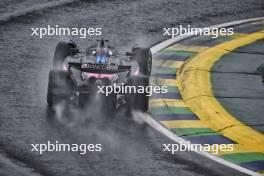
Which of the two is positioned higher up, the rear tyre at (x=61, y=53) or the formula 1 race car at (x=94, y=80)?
the rear tyre at (x=61, y=53)

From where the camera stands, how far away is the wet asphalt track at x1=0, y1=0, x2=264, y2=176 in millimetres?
13750

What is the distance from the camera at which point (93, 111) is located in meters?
16.0

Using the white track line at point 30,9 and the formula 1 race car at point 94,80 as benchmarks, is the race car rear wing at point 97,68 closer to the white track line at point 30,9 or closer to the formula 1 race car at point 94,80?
the formula 1 race car at point 94,80

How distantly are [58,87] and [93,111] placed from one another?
83cm

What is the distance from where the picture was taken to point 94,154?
1416 centimetres

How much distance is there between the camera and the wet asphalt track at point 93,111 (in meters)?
13.8

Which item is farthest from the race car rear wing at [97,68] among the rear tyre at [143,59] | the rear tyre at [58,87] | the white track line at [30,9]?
the white track line at [30,9]

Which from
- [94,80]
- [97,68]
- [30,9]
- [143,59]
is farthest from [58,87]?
[30,9]

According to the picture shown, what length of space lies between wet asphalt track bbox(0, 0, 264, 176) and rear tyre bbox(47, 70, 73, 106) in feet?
0.95

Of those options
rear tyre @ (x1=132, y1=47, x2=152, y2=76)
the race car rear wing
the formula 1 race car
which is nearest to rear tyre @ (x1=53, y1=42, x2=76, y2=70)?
the formula 1 race car

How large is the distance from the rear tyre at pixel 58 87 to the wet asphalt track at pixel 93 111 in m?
0.29

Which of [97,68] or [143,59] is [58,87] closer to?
[97,68]

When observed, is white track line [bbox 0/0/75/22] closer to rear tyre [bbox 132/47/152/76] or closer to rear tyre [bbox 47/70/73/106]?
rear tyre [bbox 132/47/152/76]

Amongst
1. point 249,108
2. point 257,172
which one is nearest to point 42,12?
point 249,108
